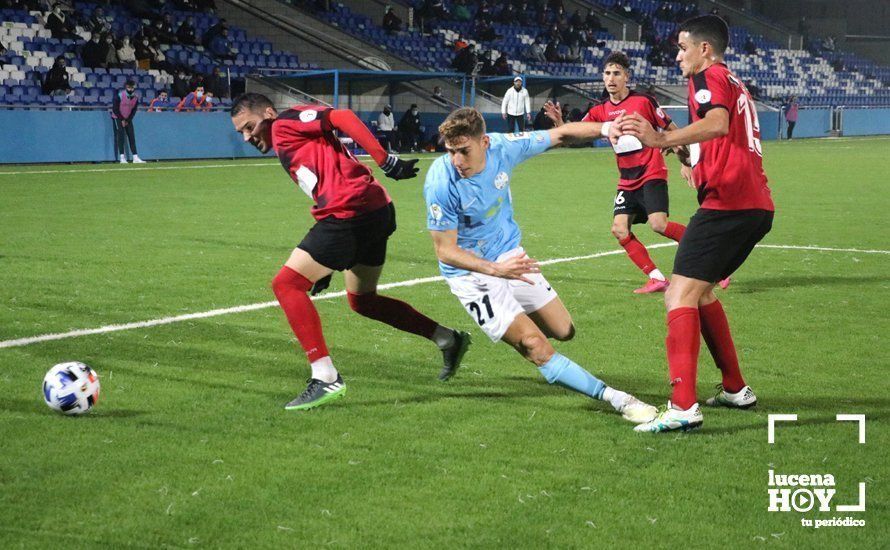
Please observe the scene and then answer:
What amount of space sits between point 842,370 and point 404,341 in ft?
9.11

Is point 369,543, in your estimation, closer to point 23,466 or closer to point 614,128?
point 23,466

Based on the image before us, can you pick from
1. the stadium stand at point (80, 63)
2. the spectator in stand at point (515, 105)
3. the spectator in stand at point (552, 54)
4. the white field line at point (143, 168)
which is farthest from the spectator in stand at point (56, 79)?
the spectator in stand at point (552, 54)

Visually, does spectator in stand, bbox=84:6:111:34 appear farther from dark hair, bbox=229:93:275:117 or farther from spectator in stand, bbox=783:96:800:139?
spectator in stand, bbox=783:96:800:139

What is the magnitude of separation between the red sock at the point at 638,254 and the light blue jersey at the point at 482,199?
3.97 metres

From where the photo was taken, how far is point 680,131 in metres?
4.96

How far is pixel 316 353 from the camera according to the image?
5777 mm

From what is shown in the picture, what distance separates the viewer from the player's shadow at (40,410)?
17.9ft

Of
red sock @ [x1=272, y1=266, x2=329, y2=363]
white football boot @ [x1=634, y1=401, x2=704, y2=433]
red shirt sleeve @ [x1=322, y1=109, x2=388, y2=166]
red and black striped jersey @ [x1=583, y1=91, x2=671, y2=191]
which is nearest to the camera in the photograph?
white football boot @ [x1=634, y1=401, x2=704, y2=433]

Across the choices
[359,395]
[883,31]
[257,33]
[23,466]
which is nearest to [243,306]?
[359,395]

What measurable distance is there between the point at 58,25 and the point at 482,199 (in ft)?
81.0

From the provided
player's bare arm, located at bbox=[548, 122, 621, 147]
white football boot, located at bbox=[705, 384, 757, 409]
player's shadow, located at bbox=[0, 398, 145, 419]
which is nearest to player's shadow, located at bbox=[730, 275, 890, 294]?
white football boot, located at bbox=[705, 384, 757, 409]

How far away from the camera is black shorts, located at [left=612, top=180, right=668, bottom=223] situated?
31.8 ft

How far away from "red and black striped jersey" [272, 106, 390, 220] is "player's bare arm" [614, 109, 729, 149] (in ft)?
5.45

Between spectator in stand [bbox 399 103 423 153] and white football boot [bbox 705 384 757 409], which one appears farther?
spectator in stand [bbox 399 103 423 153]
